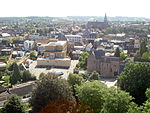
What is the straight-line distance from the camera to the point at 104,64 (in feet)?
60.2

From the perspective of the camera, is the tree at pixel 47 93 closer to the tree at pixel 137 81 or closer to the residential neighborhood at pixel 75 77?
the residential neighborhood at pixel 75 77

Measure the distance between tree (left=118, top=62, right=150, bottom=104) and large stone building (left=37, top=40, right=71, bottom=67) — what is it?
1102 centimetres

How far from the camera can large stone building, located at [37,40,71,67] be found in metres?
21.6

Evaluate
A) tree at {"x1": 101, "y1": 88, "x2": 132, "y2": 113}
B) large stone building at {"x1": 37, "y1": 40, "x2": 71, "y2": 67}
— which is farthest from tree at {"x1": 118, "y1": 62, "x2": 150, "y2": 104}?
large stone building at {"x1": 37, "y1": 40, "x2": 71, "y2": 67}

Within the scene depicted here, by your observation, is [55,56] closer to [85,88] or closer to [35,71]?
[35,71]

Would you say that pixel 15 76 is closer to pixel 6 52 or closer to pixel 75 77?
pixel 75 77

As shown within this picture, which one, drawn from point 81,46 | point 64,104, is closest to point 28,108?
point 64,104

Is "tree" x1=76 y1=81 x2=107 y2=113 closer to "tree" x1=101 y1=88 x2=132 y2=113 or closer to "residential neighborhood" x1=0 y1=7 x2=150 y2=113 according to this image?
"residential neighborhood" x1=0 y1=7 x2=150 y2=113

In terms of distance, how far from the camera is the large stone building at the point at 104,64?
18.2 m

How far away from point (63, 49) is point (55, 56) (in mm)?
1454

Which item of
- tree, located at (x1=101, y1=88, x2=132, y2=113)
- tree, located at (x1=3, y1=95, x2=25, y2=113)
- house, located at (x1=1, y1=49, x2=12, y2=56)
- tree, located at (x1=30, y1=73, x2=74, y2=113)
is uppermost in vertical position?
tree, located at (x1=101, y1=88, x2=132, y2=113)

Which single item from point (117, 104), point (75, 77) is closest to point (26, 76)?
point (75, 77)

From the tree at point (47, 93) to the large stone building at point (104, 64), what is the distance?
8423 millimetres

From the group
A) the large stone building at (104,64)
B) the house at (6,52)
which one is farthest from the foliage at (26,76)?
the house at (6,52)
